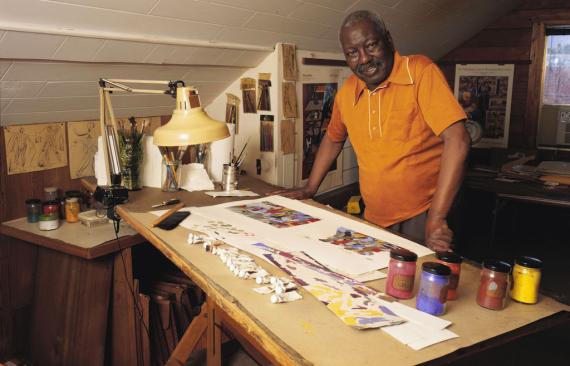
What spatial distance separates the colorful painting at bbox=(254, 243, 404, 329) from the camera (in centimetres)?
104

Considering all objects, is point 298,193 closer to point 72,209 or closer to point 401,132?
point 401,132

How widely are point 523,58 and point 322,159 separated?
3277mm

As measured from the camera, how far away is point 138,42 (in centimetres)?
216

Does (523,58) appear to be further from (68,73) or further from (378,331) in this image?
(378,331)

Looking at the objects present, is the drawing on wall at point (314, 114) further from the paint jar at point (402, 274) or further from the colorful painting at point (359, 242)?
the paint jar at point (402, 274)

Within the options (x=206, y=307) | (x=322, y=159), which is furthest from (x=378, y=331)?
(x=322, y=159)

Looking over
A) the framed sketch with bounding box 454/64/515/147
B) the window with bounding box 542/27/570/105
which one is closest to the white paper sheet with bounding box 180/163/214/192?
the framed sketch with bounding box 454/64/515/147

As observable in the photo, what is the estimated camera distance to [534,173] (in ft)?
11.0

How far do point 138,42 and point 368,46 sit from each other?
1006 mm

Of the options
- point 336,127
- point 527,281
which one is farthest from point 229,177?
point 527,281

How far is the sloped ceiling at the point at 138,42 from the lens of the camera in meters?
1.84

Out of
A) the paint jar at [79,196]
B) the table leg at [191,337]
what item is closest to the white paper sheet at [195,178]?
the table leg at [191,337]

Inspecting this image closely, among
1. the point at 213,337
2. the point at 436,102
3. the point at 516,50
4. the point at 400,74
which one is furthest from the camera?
the point at 516,50

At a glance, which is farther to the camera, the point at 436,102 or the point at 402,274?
the point at 436,102
